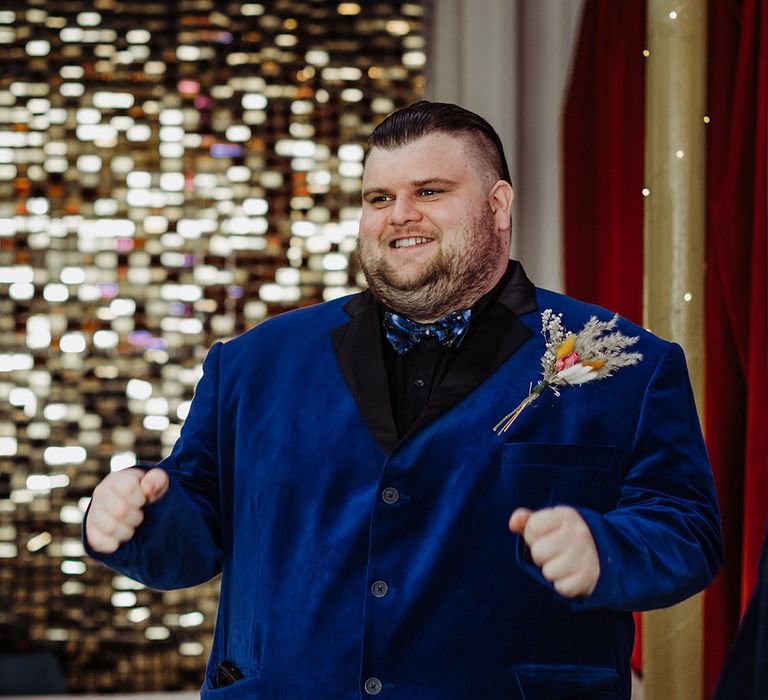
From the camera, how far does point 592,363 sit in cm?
137

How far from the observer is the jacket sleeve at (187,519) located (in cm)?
132

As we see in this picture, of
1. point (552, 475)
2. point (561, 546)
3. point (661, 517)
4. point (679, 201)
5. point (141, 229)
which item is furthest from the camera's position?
point (141, 229)

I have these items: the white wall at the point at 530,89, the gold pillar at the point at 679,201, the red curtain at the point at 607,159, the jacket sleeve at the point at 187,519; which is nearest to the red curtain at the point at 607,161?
the red curtain at the point at 607,159

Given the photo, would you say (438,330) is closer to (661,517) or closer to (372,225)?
(372,225)

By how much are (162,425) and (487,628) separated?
8.44ft

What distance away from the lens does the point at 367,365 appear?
1.45m

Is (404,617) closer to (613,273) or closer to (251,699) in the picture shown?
(251,699)

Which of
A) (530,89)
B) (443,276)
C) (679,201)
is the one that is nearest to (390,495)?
(443,276)

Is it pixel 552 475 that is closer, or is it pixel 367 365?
pixel 552 475

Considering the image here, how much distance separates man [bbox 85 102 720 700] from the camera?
4.28 feet

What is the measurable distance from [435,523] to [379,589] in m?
0.11

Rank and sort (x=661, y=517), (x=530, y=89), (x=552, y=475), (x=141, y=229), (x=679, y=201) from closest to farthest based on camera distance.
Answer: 1. (x=661, y=517)
2. (x=552, y=475)
3. (x=679, y=201)
4. (x=530, y=89)
5. (x=141, y=229)

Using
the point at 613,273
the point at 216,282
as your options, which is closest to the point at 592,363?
the point at 613,273

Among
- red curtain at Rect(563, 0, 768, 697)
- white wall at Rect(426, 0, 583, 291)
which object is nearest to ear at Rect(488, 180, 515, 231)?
red curtain at Rect(563, 0, 768, 697)
